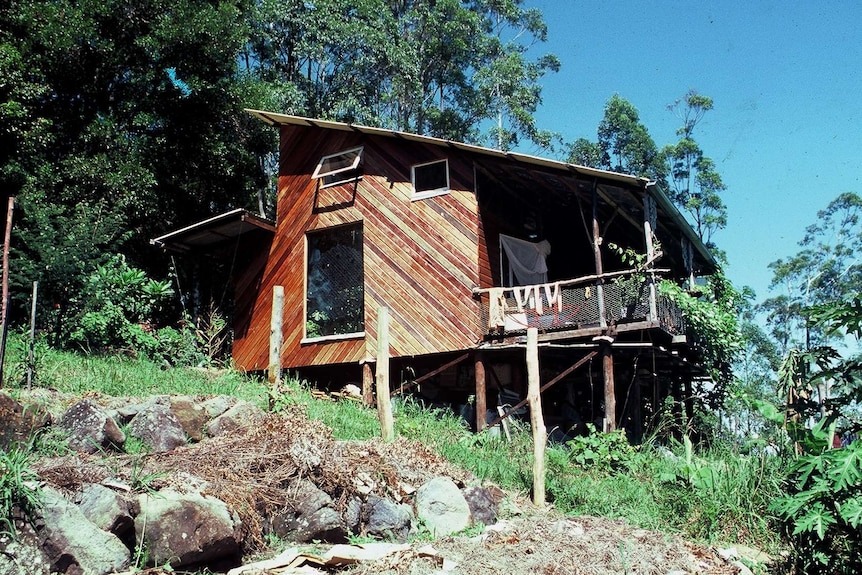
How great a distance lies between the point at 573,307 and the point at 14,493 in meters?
9.74

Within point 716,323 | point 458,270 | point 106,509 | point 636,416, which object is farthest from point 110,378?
point 716,323

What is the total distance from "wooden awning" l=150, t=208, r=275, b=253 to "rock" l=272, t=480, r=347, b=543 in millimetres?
9328

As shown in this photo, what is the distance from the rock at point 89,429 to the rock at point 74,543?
1761 millimetres

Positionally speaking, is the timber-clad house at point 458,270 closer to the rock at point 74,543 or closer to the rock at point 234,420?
the rock at point 234,420

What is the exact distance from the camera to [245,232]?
17812 millimetres

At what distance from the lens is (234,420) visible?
962 cm

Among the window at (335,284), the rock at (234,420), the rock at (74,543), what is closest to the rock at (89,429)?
the rock at (234,420)

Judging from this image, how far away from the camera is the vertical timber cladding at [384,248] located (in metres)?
15.1

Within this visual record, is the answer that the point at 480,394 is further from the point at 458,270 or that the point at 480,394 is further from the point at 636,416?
the point at 636,416

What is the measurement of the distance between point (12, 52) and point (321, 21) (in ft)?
37.2

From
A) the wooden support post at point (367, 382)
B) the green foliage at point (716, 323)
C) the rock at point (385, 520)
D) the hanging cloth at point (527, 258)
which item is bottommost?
the rock at point (385, 520)

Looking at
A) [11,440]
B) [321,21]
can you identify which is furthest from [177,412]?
[321,21]

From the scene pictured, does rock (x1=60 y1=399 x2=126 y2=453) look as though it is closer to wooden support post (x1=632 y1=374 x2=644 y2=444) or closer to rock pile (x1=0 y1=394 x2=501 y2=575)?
rock pile (x1=0 y1=394 x2=501 y2=575)

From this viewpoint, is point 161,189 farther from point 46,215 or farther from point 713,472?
point 713,472
